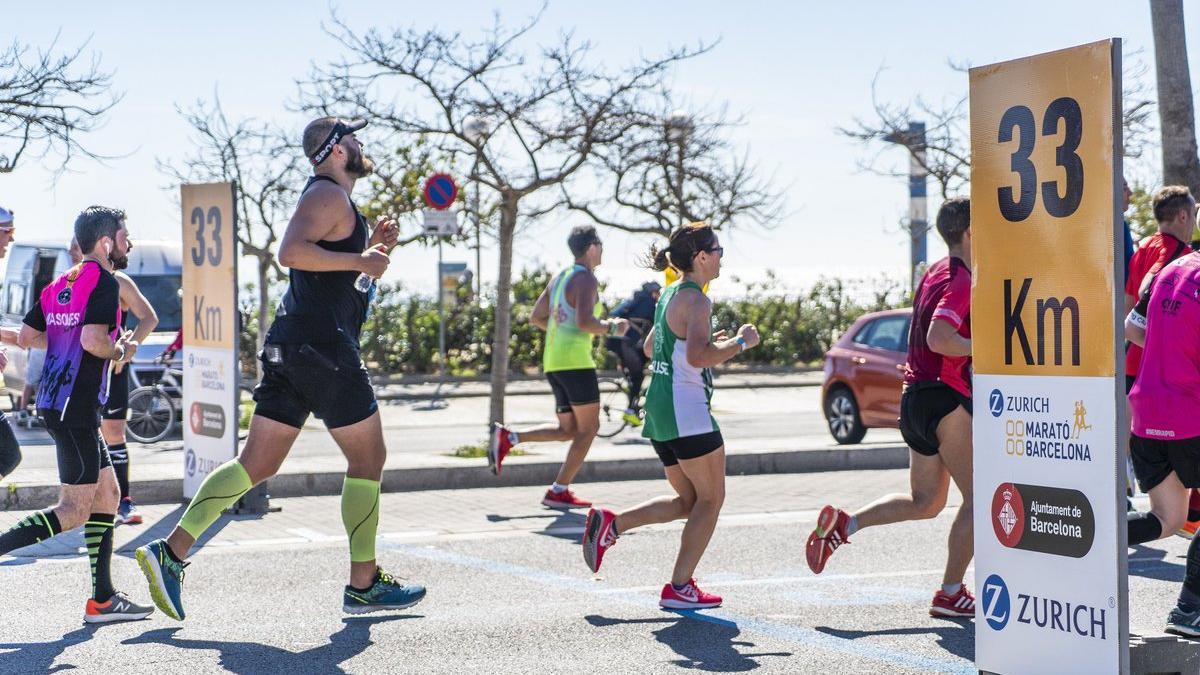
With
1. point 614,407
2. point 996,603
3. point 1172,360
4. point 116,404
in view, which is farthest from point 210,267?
point 614,407

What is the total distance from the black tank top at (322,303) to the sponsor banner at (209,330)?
3.56 metres

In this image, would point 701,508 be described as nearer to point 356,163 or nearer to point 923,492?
point 923,492

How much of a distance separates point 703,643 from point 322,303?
208cm

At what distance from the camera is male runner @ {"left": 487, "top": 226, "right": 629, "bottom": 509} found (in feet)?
32.6

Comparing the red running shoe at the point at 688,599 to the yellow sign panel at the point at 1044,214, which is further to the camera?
the red running shoe at the point at 688,599

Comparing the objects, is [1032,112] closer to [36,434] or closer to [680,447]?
[680,447]

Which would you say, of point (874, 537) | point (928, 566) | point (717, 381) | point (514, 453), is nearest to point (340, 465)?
point (514, 453)

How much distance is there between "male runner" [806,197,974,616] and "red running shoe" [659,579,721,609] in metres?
0.89

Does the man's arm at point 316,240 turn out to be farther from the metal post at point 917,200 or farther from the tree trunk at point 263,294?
the tree trunk at point 263,294

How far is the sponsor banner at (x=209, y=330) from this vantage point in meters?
9.77

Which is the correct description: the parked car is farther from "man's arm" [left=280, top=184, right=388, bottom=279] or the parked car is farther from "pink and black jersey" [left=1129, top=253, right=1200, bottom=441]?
"pink and black jersey" [left=1129, top=253, right=1200, bottom=441]

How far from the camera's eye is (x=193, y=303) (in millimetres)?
10289

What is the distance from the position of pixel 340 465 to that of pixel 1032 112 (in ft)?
25.5

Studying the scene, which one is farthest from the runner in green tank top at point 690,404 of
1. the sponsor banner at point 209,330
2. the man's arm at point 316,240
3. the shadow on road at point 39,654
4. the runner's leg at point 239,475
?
the sponsor banner at point 209,330
